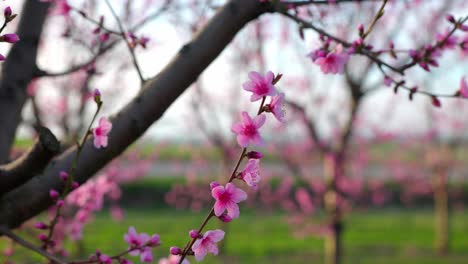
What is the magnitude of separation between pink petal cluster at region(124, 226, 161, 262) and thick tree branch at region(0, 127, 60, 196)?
347mm

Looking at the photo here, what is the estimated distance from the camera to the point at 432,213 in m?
14.5

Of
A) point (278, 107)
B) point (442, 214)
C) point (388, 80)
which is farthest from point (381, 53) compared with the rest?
point (442, 214)

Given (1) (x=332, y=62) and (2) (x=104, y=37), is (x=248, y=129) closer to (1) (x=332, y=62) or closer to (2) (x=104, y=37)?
(1) (x=332, y=62)

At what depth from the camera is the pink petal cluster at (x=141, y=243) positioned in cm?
159

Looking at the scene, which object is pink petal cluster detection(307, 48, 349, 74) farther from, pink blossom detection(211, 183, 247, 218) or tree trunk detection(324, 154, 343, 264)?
tree trunk detection(324, 154, 343, 264)

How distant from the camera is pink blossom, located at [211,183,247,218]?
121 centimetres

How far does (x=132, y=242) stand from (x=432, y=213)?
Answer: 563 inches

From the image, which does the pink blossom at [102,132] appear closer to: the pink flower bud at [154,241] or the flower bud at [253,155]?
the pink flower bud at [154,241]

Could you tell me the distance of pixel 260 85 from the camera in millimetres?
1240

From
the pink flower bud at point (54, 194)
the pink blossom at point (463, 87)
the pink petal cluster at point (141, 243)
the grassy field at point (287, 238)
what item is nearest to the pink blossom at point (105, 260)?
the pink petal cluster at point (141, 243)

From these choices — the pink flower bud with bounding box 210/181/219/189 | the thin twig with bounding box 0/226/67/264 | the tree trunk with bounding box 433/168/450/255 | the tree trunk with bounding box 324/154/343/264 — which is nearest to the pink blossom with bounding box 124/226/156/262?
the thin twig with bounding box 0/226/67/264

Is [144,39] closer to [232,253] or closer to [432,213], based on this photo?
[232,253]

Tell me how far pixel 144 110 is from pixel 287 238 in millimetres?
9120

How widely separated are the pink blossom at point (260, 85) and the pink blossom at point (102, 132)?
0.53 m
